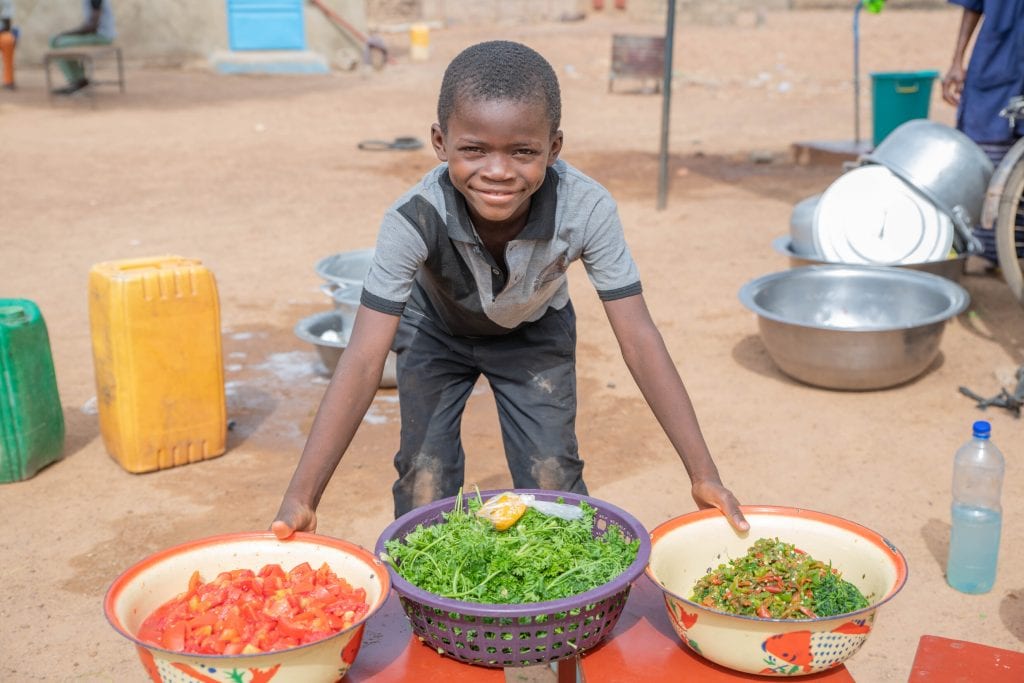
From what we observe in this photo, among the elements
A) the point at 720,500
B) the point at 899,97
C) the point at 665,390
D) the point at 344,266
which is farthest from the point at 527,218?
the point at 899,97

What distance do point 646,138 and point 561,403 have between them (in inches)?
401

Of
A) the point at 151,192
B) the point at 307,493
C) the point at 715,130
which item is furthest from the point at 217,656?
the point at 715,130

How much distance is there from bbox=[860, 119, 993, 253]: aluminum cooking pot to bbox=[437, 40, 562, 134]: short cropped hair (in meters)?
3.93

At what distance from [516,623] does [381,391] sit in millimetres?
3275

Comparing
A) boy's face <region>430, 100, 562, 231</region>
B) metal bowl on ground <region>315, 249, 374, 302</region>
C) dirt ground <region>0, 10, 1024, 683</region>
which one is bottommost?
dirt ground <region>0, 10, 1024, 683</region>

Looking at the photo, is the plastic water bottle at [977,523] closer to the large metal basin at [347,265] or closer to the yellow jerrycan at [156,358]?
the yellow jerrycan at [156,358]

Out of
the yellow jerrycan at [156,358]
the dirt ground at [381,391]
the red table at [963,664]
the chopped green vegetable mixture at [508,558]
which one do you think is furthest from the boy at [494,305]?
the yellow jerrycan at [156,358]

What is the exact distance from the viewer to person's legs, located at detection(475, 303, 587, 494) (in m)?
2.63

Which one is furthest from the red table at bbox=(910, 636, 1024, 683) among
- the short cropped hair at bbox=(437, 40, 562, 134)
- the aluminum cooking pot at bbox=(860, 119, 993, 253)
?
the aluminum cooking pot at bbox=(860, 119, 993, 253)

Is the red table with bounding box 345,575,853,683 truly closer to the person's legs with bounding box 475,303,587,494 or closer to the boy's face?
the person's legs with bounding box 475,303,587,494

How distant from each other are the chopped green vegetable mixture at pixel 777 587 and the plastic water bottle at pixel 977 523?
1420 millimetres

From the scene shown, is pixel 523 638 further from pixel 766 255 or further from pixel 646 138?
pixel 646 138

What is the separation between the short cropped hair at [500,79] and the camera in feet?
6.69

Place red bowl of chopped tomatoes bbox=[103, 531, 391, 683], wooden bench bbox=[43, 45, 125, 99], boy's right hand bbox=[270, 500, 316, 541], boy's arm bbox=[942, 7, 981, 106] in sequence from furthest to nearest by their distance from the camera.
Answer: wooden bench bbox=[43, 45, 125, 99] < boy's arm bbox=[942, 7, 981, 106] < boy's right hand bbox=[270, 500, 316, 541] < red bowl of chopped tomatoes bbox=[103, 531, 391, 683]
